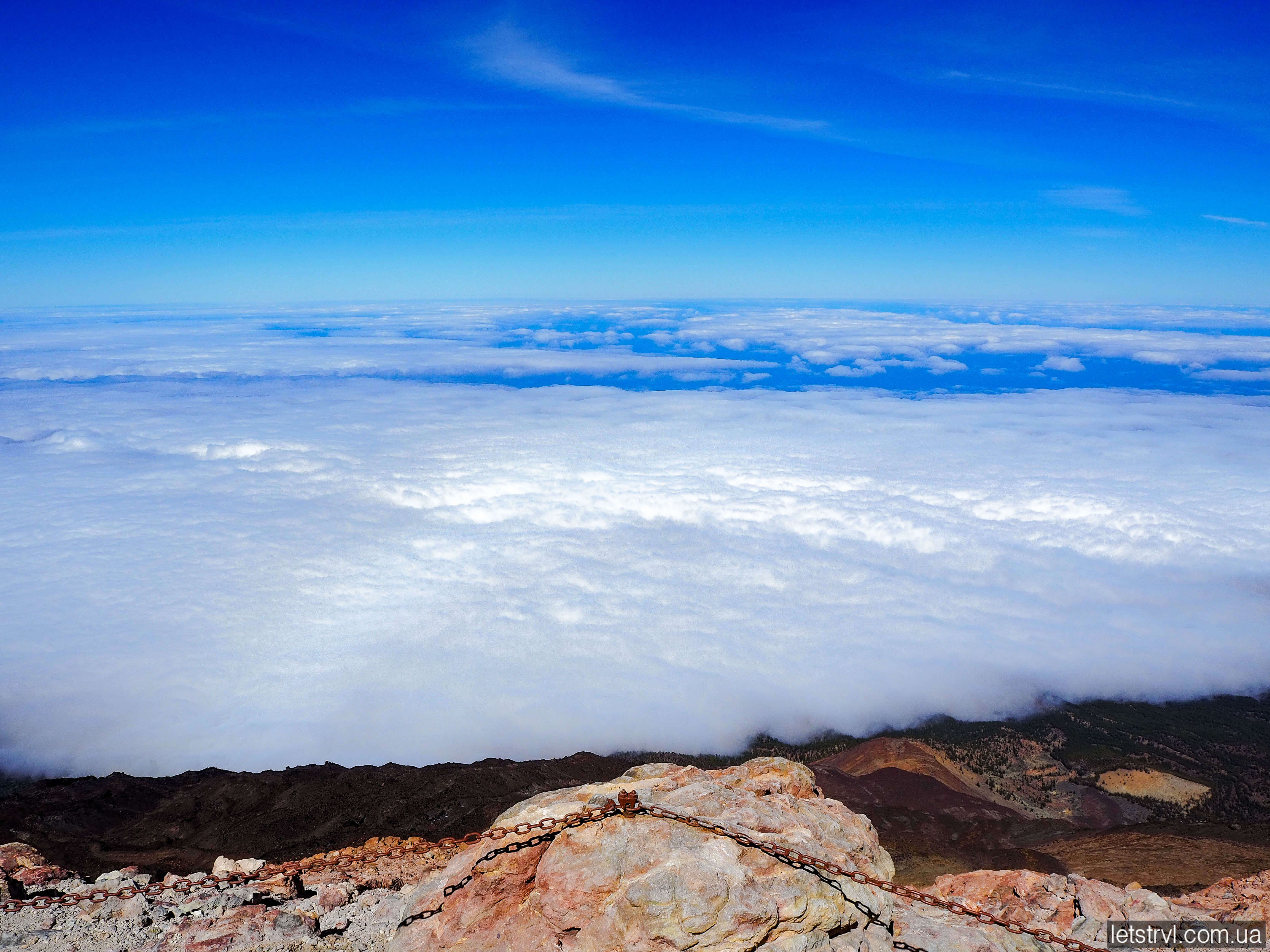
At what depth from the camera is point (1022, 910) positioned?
884 centimetres

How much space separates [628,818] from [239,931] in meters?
5.07

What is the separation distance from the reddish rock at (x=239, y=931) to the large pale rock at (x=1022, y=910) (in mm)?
6824

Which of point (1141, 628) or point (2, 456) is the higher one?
point (2, 456)

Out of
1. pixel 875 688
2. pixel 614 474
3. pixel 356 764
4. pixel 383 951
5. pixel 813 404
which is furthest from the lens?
pixel 813 404

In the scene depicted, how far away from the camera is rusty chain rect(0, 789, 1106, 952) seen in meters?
6.07

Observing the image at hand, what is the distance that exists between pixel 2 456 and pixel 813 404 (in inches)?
4965

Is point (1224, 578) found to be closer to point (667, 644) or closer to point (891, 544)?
point (891, 544)

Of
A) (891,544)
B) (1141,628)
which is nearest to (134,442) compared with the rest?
(891,544)

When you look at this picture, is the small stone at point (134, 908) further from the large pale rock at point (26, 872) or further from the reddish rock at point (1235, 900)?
the reddish rock at point (1235, 900)

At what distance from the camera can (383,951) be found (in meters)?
6.98

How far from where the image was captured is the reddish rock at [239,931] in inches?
285

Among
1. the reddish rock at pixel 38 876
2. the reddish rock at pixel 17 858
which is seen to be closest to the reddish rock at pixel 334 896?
the reddish rock at pixel 38 876

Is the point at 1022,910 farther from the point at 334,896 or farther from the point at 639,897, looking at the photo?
the point at 334,896

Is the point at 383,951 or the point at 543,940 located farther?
the point at 383,951
